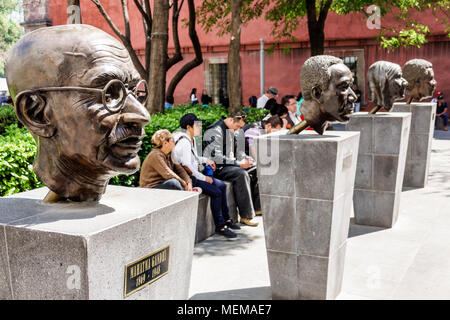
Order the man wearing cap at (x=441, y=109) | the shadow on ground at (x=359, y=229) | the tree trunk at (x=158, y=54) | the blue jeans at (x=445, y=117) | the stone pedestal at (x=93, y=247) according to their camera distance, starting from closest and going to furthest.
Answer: the stone pedestal at (x=93, y=247)
the shadow on ground at (x=359, y=229)
the tree trunk at (x=158, y=54)
the man wearing cap at (x=441, y=109)
the blue jeans at (x=445, y=117)

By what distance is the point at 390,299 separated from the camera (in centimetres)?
468

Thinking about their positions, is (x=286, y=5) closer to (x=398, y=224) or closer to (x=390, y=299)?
(x=398, y=224)

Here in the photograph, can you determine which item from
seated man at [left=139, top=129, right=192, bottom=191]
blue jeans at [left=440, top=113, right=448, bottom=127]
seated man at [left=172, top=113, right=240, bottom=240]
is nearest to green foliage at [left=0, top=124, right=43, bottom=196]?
seated man at [left=139, top=129, right=192, bottom=191]

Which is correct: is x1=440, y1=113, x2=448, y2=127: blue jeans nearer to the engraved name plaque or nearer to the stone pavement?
the stone pavement

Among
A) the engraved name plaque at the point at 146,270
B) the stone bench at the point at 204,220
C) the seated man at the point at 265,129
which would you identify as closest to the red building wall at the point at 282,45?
the seated man at the point at 265,129

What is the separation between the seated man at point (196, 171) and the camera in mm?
6449

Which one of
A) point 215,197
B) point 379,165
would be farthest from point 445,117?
point 215,197

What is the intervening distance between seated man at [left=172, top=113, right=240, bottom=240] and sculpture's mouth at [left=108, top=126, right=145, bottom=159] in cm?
386

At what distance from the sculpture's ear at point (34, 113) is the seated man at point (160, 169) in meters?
3.39

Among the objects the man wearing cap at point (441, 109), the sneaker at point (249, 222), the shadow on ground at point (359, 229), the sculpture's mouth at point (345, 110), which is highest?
the sculpture's mouth at point (345, 110)

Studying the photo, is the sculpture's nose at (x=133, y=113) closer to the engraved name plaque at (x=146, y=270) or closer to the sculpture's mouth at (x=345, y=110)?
the engraved name plaque at (x=146, y=270)

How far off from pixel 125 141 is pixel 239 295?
2776 mm
